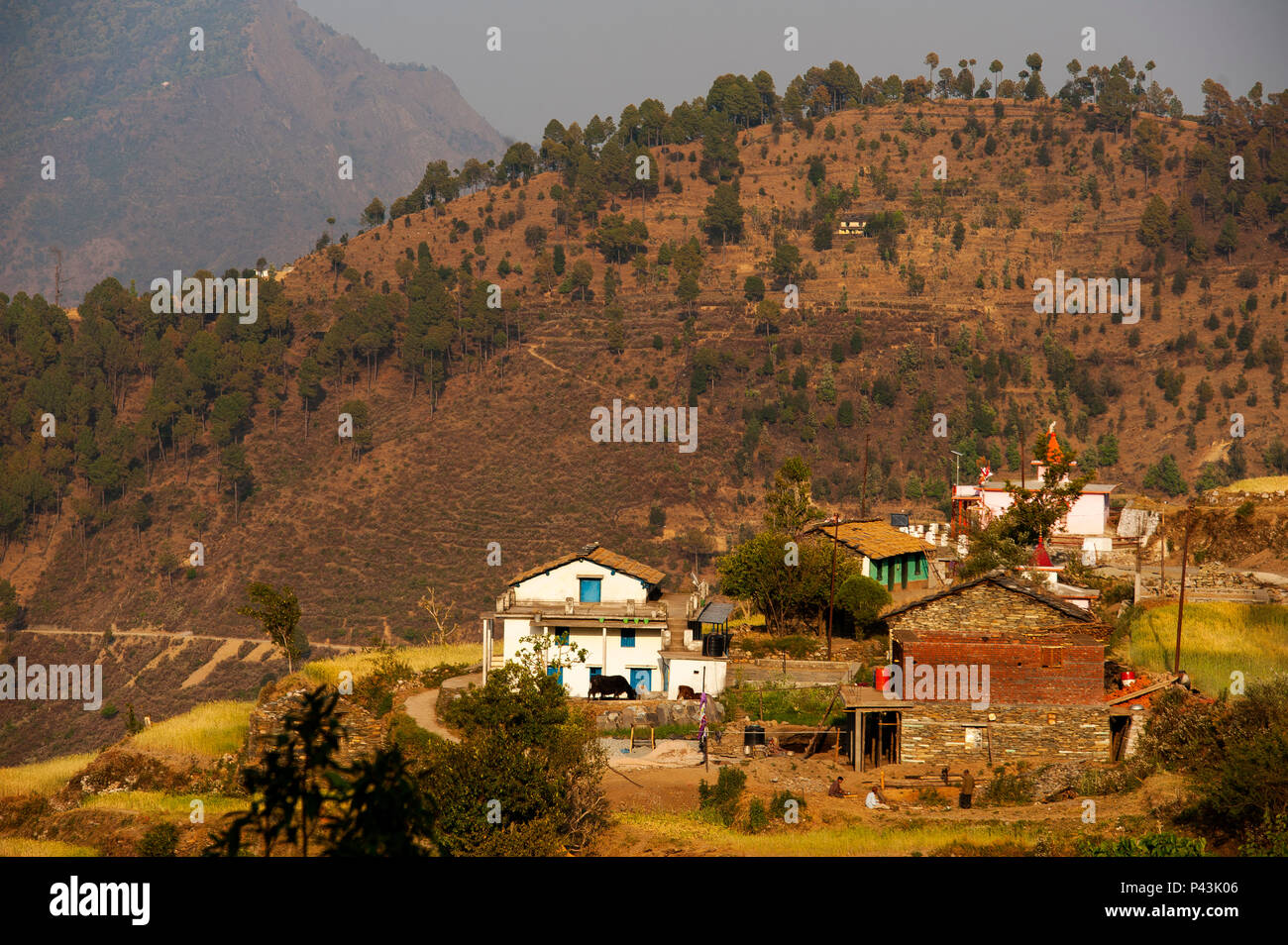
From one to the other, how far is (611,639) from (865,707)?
14813mm

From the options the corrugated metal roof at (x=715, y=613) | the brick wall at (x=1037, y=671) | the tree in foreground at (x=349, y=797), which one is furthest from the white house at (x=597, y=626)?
the tree in foreground at (x=349, y=797)

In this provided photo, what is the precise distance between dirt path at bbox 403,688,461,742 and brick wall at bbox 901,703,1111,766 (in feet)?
44.0

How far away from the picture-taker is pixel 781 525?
2223 inches

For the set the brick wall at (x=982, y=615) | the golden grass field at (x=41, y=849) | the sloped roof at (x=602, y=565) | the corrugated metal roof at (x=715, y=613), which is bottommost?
the golden grass field at (x=41, y=849)

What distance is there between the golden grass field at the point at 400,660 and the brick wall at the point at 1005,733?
73.0ft

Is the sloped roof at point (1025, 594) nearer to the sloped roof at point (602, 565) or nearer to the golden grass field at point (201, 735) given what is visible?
the sloped roof at point (602, 565)

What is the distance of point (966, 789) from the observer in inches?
1254

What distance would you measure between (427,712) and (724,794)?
14481mm

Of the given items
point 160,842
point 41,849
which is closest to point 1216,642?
point 160,842
